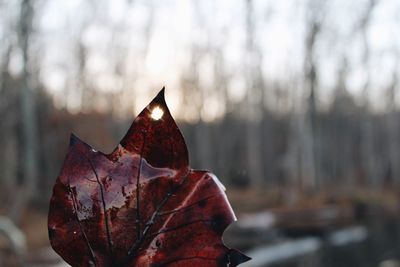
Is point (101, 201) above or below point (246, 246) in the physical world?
above

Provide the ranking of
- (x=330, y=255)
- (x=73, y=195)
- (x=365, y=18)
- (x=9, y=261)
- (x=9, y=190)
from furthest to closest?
(x=365, y=18) < (x=9, y=190) < (x=330, y=255) < (x=9, y=261) < (x=73, y=195)

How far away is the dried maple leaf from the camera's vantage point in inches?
35.9

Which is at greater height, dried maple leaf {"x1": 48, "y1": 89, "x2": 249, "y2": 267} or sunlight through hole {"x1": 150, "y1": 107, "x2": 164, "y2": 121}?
sunlight through hole {"x1": 150, "y1": 107, "x2": 164, "y2": 121}

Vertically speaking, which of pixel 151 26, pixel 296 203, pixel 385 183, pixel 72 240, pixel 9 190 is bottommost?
pixel 385 183

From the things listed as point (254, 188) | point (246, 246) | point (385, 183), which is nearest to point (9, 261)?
point (246, 246)

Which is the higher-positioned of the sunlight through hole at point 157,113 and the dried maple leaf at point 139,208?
the sunlight through hole at point 157,113

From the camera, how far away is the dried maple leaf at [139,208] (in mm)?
912

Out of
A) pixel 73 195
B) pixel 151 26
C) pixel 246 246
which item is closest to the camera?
pixel 73 195

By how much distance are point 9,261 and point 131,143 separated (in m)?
8.12

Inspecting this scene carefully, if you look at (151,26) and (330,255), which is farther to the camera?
(151,26)

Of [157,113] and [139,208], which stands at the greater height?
[157,113]

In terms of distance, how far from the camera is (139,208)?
3.04 ft

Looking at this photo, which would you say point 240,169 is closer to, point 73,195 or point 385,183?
point 385,183

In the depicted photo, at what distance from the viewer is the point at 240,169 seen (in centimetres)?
3147
